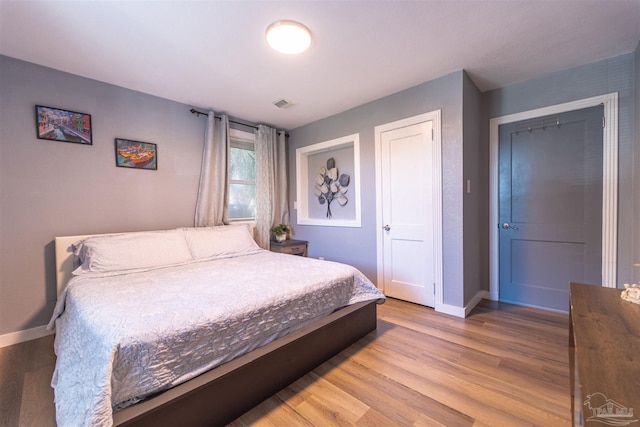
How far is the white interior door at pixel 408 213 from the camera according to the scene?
108 inches

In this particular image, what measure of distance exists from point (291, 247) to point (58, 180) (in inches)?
103

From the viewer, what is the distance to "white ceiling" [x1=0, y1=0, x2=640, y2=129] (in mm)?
1668

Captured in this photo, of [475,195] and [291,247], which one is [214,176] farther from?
[475,195]

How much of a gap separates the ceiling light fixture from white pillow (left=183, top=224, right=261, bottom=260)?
6.30ft

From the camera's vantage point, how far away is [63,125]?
7.79 feet

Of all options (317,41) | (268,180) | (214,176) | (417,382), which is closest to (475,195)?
(417,382)

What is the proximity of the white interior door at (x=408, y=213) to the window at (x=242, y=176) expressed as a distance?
6.48 ft

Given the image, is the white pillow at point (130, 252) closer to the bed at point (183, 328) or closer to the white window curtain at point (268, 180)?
the bed at point (183, 328)

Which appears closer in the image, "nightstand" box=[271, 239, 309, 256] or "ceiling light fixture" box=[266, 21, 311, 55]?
"ceiling light fixture" box=[266, 21, 311, 55]

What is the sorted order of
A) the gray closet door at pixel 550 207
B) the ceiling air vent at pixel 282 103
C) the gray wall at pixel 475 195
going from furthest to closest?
1. the ceiling air vent at pixel 282 103
2. the gray wall at pixel 475 195
3. the gray closet door at pixel 550 207

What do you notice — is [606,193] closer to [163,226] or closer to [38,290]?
[163,226]

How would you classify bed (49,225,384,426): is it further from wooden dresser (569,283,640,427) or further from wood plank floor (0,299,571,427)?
wooden dresser (569,283,640,427)

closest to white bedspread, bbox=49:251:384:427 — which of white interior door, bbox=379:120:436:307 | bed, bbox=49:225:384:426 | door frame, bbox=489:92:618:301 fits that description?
bed, bbox=49:225:384:426

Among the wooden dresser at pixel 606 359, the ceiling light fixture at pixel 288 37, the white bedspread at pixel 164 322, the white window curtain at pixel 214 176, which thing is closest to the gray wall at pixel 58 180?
the white window curtain at pixel 214 176
